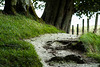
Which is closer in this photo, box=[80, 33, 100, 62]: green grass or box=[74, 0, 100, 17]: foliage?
box=[80, 33, 100, 62]: green grass

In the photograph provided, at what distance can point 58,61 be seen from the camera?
543 centimetres

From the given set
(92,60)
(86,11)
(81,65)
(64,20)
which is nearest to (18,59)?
(81,65)

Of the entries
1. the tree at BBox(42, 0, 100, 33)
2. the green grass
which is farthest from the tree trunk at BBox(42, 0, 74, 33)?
the green grass

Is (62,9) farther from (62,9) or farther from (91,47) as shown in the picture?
(91,47)

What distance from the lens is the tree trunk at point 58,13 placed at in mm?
14234

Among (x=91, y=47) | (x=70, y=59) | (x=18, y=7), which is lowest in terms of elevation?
(x=91, y=47)

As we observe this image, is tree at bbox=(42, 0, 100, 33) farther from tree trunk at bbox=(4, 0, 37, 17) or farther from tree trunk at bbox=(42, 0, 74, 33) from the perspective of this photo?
tree trunk at bbox=(4, 0, 37, 17)

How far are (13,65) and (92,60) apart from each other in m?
3.01

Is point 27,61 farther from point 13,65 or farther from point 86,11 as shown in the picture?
point 86,11

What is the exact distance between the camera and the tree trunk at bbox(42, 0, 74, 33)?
14234 millimetres

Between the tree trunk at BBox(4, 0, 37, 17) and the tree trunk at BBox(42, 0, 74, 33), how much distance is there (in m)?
2.65

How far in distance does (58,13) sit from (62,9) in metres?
0.52

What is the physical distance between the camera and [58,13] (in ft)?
47.7

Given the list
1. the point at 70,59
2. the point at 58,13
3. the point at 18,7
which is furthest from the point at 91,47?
the point at 58,13
